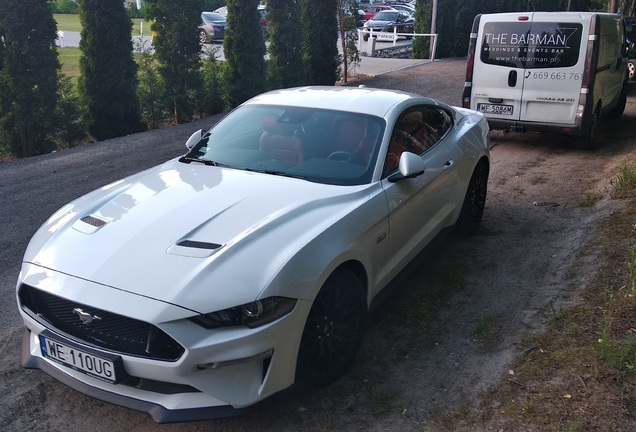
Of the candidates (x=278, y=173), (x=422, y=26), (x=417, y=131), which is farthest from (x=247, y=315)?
(x=422, y=26)

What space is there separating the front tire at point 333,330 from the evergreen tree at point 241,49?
1055 cm

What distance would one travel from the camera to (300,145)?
491cm

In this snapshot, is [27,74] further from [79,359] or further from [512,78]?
[79,359]

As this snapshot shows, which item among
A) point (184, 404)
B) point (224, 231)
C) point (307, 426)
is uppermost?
point (224, 231)

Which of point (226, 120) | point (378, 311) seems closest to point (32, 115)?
point (226, 120)

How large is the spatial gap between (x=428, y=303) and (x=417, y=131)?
147 cm

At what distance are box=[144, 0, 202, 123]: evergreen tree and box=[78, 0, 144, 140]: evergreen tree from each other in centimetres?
107

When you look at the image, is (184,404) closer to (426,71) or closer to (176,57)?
(176,57)

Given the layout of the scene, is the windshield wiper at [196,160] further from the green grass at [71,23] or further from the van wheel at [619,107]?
the green grass at [71,23]

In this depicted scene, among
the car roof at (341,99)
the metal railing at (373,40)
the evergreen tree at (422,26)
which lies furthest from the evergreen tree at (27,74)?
the evergreen tree at (422,26)

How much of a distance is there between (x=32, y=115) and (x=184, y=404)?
8.52m

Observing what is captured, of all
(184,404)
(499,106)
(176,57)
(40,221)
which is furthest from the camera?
(176,57)

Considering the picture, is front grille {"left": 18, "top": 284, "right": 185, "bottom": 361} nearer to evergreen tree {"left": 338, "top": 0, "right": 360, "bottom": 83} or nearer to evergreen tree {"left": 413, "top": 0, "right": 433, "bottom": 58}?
evergreen tree {"left": 338, "top": 0, "right": 360, "bottom": 83}

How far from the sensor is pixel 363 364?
4352 millimetres
